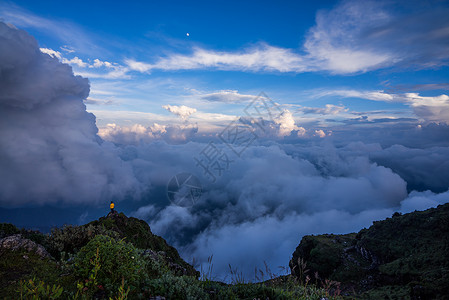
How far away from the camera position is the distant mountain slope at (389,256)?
2266 inches

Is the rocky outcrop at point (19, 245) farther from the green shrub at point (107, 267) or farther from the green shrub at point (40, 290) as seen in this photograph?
the green shrub at point (40, 290)

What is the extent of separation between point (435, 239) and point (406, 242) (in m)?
8.83

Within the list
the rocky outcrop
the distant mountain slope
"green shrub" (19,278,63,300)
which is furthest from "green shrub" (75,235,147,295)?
the distant mountain slope

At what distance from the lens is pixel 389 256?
249 ft

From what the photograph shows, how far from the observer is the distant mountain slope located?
2266 inches

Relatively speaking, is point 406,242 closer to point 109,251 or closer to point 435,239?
point 435,239

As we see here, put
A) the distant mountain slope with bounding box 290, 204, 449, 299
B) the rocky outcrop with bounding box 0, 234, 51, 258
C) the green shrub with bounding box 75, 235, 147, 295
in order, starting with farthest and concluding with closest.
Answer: the distant mountain slope with bounding box 290, 204, 449, 299
the rocky outcrop with bounding box 0, 234, 51, 258
the green shrub with bounding box 75, 235, 147, 295

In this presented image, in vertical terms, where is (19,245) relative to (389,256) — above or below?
above

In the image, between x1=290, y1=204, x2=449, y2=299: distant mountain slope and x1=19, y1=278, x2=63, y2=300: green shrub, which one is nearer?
x1=19, y1=278, x2=63, y2=300: green shrub


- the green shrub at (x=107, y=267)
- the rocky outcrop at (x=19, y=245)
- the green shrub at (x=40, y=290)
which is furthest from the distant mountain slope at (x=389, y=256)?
the green shrub at (x=40, y=290)

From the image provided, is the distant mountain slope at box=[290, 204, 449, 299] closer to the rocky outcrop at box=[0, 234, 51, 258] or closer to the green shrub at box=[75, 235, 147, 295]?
the green shrub at box=[75, 235, 147, 295]

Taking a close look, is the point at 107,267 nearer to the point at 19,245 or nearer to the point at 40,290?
the point at 40,290

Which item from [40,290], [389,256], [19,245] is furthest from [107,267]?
[389,256]

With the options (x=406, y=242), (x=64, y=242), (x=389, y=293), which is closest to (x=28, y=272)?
(x=64, y=242)
